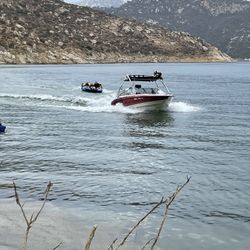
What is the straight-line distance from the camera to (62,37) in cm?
16838

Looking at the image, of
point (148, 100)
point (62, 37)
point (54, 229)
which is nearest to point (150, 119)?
point (148, 100)

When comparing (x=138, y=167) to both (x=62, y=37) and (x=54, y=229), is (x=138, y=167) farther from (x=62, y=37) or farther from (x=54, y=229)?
(x=62, y=37)

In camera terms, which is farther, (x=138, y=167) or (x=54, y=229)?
(x=138, y=167)

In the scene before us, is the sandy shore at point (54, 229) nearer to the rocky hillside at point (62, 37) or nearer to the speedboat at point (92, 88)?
the speedboat at point (92, 88)

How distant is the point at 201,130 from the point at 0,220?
20.7 metres

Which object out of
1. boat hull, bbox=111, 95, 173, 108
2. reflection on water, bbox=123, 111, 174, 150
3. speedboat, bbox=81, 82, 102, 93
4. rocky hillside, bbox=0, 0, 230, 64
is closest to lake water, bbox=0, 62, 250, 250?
reflection on water, bbox=123, 111, 174, 150

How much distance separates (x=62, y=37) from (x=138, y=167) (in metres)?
152

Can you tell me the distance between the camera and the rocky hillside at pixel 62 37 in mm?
154750

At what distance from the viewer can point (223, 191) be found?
17125mm

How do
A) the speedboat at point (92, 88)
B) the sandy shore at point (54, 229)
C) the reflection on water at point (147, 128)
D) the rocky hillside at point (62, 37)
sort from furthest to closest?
the rocky hillside at point (62, 37)
the speedboat at point (92, 88)
the reflection on water at point (147, 128)
the sandy shore at point (54, 229)

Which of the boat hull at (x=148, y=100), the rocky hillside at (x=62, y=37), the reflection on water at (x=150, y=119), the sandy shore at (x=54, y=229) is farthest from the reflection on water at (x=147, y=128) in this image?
the rocky hillside at (x=62, y=37)

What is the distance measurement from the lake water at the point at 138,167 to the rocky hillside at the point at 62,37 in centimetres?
11700

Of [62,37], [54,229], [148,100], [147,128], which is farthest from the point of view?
[62,37]

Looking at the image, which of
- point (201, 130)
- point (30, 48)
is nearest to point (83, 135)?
point (201, 130)
